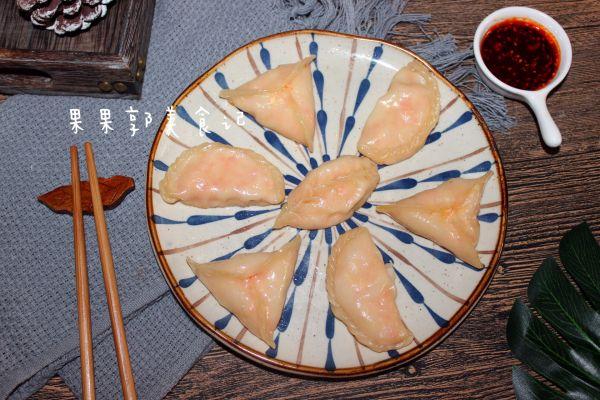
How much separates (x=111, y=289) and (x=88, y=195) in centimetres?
34

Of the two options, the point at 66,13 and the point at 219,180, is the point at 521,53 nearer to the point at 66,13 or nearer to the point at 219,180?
the point at 219,180

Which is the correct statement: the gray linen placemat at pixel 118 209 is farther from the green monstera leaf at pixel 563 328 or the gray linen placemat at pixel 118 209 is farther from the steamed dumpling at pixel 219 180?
the green monstera leaf at pixel 563 328

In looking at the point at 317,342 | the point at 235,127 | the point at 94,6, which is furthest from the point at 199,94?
the point at 317,342

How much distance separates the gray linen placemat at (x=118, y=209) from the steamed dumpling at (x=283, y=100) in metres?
0.24

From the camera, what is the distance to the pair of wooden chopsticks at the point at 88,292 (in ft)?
5.44

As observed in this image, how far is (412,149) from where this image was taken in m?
1.89

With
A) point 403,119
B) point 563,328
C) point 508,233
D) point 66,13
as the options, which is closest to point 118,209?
point 66,13

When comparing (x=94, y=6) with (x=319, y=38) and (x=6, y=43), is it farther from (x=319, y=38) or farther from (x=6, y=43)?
(x=319, y=38)

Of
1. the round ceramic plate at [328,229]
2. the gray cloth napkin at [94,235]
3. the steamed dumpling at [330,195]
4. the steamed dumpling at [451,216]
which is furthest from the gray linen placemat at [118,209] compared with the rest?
the steamed dumpling at [330,195]

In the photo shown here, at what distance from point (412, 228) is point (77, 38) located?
4.25ft

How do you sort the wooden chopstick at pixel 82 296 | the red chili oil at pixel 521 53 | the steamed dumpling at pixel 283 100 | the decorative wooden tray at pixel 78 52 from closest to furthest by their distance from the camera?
the wooden chopstick at pixel 82 296, the decorative wooden tray at pixel 78 52, the steamed dumpling at pixel 283 100, the red chili oil at pixel 521 53

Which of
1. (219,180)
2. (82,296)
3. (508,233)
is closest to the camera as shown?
(82,296)

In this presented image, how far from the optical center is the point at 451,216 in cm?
180

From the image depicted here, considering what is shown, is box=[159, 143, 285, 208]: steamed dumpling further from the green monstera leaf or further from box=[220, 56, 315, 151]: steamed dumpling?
the green monstera leaf
